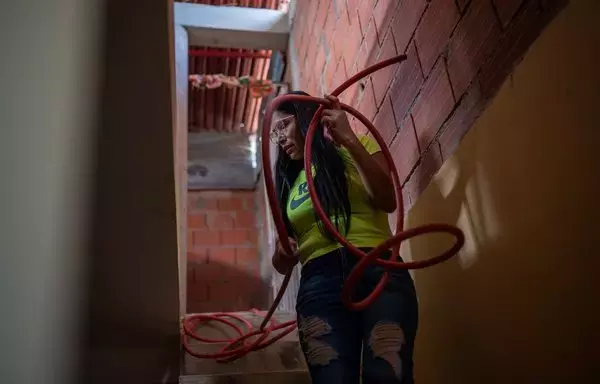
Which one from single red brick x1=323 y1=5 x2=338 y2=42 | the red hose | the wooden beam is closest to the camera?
single red brick x1=323 y1=5 x2=338 y2=42

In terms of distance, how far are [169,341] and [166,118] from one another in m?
0.92

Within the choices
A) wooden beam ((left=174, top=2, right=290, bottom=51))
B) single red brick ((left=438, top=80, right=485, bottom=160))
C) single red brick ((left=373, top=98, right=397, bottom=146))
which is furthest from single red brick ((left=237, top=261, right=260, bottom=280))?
single red brick ((left=438, top=80, right=485, bottom=160))

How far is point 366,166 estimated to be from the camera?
1.11 metres

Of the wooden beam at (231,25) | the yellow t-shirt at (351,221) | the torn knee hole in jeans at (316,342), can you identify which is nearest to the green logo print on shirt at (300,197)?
the yellow t-shirt at (351,221)

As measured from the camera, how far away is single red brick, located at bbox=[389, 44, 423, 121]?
54.5 inches

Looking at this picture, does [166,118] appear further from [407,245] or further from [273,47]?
[273,47]

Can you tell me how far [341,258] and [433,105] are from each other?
462 mm

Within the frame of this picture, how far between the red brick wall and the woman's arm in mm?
2897

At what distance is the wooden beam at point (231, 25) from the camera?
9.83ft

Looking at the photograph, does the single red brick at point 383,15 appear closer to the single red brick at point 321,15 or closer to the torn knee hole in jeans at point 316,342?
the single red brick at point 321,15

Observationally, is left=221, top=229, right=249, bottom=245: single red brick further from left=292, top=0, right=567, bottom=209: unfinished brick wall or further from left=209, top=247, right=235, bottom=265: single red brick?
left=292, top=0, right=567, bottom=209: unfinished brick wall

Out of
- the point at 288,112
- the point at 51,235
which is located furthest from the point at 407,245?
the point at 51,235

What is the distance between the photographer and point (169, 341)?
5.67 ft

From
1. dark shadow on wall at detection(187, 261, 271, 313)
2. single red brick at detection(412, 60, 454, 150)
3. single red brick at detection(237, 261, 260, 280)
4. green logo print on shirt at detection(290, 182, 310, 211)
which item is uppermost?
single red brick at detection(412, 60, 454, 150)
